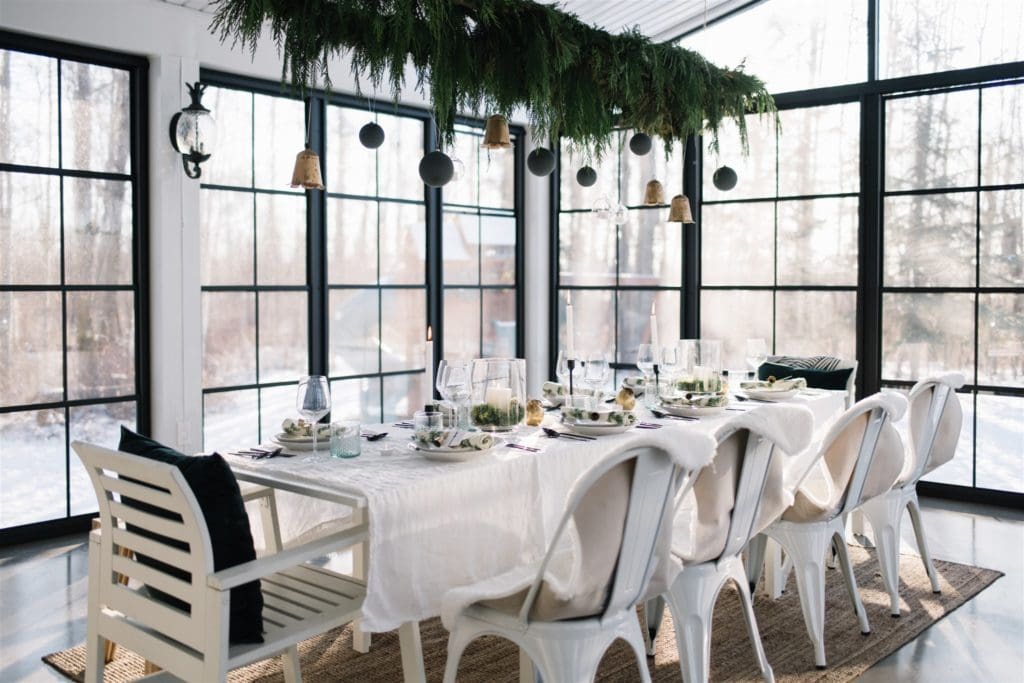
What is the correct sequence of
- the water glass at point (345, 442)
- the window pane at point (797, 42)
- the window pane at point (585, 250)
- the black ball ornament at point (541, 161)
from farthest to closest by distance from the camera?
the window pane at point (585, 250) → the window pane at point (797, 42) → the black ball ornament at point (541, 161) → the water glass at point (345, 442)

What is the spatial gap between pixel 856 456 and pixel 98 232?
3.78m

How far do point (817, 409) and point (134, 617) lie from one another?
2.96 metres

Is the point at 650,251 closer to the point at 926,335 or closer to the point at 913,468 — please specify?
the point at 926,335

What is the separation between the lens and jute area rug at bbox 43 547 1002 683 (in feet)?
10.4

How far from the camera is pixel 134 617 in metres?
2.47

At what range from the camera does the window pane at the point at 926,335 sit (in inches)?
219

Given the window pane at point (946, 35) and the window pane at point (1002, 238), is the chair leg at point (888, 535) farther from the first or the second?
the window pane at point (946, 35)

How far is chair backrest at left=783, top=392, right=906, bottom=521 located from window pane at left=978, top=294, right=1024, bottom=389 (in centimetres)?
238

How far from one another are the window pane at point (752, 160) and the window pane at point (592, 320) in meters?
1.13

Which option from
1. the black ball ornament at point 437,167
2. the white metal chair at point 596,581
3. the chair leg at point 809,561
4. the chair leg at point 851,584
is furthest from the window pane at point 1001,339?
the white metal chair at point 596,581

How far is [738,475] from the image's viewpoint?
2.82 meters

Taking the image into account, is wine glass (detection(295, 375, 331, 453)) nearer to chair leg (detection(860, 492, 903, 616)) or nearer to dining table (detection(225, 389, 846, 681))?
dining table (detection(225, 389, 846, 681))

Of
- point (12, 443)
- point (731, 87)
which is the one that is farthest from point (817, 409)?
point (12, 443)

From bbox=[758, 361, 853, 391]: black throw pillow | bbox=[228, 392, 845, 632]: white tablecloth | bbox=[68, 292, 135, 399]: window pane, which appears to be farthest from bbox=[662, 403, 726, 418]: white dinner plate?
bbox=[68, 292, 135, 399]: window pane
